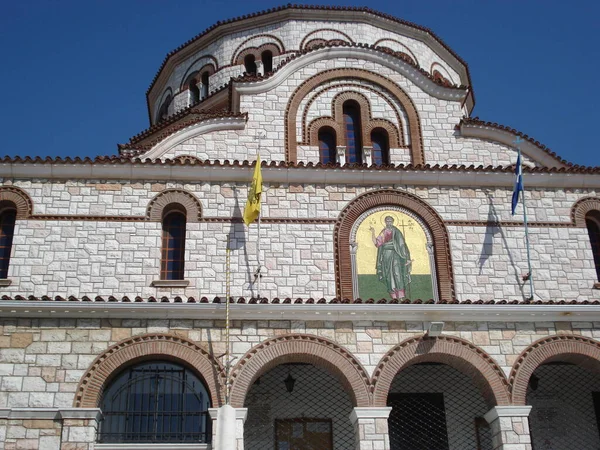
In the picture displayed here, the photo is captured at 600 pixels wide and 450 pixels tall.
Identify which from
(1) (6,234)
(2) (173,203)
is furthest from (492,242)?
(1) (6,234)

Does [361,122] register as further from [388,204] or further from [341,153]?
[388,204]

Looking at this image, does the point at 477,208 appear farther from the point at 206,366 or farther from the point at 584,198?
the point at 206,366

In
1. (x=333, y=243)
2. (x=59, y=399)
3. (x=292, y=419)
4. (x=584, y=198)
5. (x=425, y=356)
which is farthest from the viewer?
(x=584, y=198)

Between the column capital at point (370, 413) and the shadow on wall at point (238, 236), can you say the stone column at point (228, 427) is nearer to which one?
the column capital at point (370, 413)

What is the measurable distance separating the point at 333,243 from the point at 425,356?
3458 mm

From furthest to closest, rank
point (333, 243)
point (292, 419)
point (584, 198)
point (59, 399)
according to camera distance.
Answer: point (584, 198)
point (333, 243)
point (292, 419)
point (59, 399)

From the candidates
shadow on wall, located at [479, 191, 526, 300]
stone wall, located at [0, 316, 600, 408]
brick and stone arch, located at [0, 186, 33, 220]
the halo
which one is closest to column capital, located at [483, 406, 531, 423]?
stone wall, located at [0, 316, 600, 408]

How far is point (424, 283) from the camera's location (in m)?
16.3

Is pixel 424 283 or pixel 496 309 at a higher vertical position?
pixel 424 283

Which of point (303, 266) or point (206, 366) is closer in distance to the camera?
point (206, 366)

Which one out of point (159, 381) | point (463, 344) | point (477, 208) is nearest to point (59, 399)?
point (159, 381)

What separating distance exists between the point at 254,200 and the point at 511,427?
660 cm

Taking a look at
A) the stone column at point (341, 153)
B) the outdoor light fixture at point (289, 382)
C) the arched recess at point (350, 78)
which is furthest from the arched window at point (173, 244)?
the stone column at point (341, 153)

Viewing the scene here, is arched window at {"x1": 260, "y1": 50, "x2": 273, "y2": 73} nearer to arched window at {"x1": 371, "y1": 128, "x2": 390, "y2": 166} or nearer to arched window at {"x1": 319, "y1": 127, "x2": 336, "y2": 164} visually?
arched window at {"x1": 319, "y1": 127, "x2": 336, "y2": 164}
